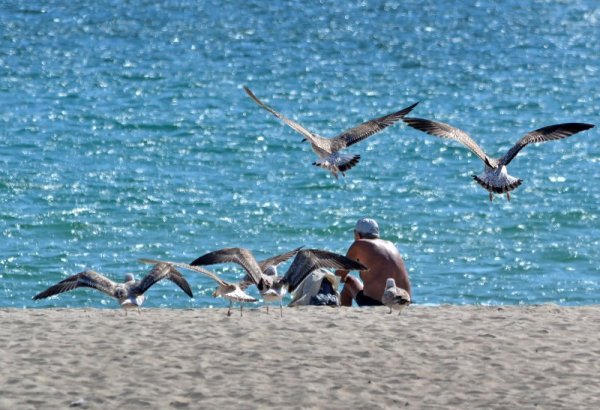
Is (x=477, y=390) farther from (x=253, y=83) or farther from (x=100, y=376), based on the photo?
(x=253, y=83)

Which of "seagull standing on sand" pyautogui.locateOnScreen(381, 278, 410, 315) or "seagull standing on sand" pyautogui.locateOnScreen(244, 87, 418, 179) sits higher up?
"seagull standing on sand" pyautogui.locateOnScreen(244, 87, 418, 179)

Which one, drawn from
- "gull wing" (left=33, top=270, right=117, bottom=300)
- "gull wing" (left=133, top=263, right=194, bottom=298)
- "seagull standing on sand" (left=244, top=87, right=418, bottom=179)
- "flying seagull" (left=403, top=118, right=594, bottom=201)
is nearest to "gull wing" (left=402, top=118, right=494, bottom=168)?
"flying seagull" (left=403, top=118, right=594, bottom=201)

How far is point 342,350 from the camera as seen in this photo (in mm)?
12195

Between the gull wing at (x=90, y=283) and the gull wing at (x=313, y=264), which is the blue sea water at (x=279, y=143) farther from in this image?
the gull wing at (x=313, y=264)

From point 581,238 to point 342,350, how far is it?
12.9 m

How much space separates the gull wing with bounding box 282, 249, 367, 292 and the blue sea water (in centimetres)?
610

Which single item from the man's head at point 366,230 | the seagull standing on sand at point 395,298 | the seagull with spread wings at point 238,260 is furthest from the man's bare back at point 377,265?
the seagull with spread wings at point 238,260

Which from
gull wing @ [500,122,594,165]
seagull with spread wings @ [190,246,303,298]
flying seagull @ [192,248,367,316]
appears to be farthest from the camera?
gull wing @ [500,122,594,165]

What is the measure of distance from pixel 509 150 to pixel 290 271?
2.39 metres

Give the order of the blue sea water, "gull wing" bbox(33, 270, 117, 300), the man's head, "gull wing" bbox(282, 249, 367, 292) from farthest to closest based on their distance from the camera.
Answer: the blue sea water
the man's head
"gull wing" bbox(33, 270, 117, 300)
"gull wing" bbox(282, 249, 367, 292)

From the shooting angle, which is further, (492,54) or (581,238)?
(492,54)

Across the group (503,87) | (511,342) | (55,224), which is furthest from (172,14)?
(511,342)

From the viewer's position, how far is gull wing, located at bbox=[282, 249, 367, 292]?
43.4ft

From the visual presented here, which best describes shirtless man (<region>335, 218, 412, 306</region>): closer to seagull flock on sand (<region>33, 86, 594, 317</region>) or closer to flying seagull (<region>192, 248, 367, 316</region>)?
seagull flock on sand (<region>33, 86, 594, 317</region>)
